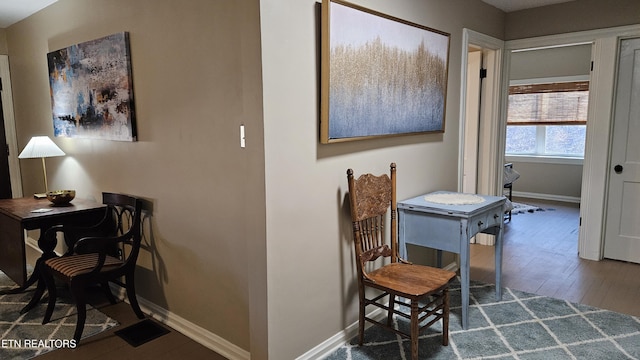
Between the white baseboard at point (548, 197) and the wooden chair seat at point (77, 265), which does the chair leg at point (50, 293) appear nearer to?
the wooden chair seat at point (77, 265)

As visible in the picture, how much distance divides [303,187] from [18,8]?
3270 millimetres

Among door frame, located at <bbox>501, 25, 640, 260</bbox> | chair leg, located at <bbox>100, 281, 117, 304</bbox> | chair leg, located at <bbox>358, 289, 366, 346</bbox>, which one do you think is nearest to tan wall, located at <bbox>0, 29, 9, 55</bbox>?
chair leg, located at <bbox>100, 281, 117, 304</bbox>

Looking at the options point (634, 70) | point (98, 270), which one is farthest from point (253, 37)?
point (634, 70)

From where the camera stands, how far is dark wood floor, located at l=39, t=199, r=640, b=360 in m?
2.48

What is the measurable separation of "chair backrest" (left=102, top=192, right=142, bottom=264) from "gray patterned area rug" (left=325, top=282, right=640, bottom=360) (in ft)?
4.77

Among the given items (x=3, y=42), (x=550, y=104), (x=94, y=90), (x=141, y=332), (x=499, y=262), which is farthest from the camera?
(x=550, y=104)

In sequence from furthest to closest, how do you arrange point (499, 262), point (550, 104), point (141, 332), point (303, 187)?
point (550, 104), point (499, 262), point (141, 332), point (303, 187)

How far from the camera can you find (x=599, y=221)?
12.7 ft

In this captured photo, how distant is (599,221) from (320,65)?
10.5 ft

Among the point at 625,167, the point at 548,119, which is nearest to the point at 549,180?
the point at 548,119

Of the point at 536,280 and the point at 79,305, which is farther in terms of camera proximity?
the point at 536,280

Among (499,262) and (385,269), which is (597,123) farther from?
(385,269)

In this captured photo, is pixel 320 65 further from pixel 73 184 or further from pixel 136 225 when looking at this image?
pixel 73 184

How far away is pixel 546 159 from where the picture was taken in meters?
6.89
